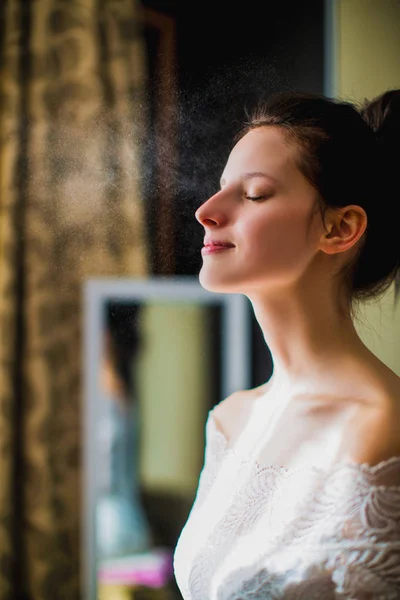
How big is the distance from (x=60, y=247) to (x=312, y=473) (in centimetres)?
81

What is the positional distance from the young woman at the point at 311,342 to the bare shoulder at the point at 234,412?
0.10 meters

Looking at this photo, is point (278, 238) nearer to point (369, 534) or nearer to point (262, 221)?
point (262, 221)

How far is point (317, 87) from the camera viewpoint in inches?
32.9

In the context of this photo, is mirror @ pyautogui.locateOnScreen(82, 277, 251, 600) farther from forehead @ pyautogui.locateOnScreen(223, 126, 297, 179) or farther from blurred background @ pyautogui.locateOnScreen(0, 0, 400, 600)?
forehead @ pyautogui.locateOnScreen(223, 126, 297, 179)

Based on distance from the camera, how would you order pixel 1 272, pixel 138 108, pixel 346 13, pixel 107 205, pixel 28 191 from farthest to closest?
pixel 1 272, pixel 28 191, pixel 107 205, pixel 138 108, pixel 346 13

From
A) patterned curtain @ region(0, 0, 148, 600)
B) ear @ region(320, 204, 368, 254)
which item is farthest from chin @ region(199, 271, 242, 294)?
patterned curtain @ region(0, 0, 148, 600)

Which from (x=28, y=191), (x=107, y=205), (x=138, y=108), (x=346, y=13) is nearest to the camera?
(x=346, y=13)

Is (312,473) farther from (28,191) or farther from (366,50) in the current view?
(28,191)

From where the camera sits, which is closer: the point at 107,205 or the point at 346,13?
the point at 346,13

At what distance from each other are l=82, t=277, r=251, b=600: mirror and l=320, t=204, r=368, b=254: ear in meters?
0.43

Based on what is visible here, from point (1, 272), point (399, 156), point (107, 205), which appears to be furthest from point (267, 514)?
point (1, 272)

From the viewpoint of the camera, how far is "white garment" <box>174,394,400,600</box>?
0.64m

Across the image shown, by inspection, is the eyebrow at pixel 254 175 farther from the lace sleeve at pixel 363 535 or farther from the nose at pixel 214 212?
the lace sleeve at pixel 363 535

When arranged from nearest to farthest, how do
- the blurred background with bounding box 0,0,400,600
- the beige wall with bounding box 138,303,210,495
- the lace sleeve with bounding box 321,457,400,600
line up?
the lace sleeve with bounding box 321,457,400,600 → the blurred background with bounding box 0,0,400,600 → the beige wall with bounding box 138,303,210,495
